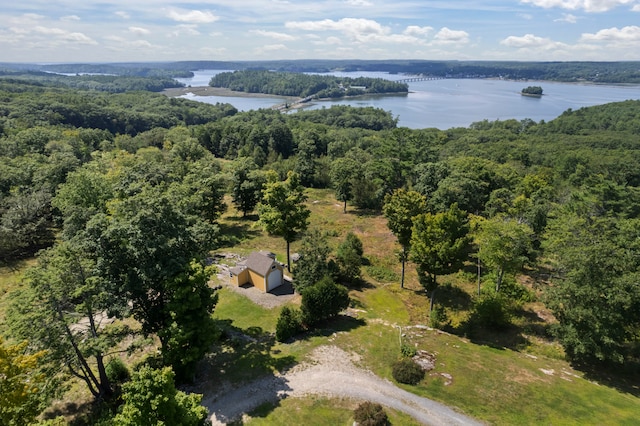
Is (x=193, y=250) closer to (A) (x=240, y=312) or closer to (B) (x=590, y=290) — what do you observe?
(A) (x=240, y=312)

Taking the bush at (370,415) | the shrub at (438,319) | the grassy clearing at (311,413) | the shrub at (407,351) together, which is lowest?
the shrub at (438,319)

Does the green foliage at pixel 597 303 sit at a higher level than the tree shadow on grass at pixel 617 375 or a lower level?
higher

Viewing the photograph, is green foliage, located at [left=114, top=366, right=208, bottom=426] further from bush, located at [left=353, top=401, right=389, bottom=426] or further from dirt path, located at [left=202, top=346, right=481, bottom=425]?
bush, located at [left=353, top=401, right=389, bottom=426]

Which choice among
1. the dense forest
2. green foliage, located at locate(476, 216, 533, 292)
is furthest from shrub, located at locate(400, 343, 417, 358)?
green foliage, located at locate(476, 216, 533, 292)

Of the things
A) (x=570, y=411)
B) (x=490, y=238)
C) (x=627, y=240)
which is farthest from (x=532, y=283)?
(x=570, y=411)

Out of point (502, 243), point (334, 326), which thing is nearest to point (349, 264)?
point (334, 326)

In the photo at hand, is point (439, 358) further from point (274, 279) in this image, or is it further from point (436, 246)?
point (274, 279)

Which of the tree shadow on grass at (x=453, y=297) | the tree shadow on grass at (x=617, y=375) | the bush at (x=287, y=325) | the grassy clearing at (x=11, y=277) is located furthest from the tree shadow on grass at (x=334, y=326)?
the grassy clearing at (x=11, y=277)

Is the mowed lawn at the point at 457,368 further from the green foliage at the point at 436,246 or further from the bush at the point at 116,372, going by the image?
the bush at the point at 116,372
